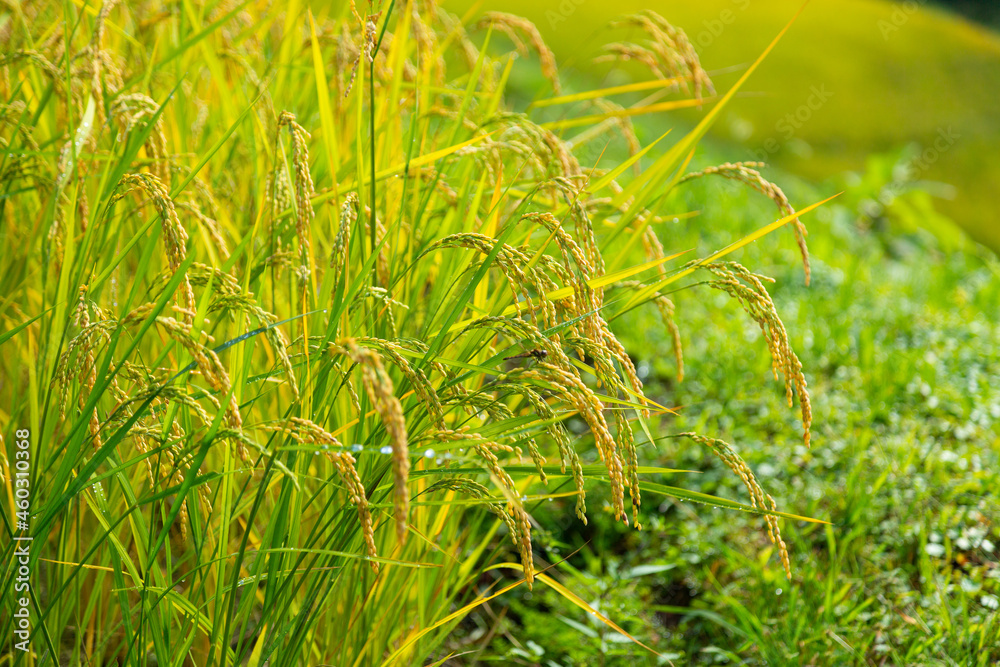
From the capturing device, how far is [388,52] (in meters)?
2.09

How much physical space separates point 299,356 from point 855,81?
986 centimetres

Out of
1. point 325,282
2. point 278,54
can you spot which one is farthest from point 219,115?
point 325,282

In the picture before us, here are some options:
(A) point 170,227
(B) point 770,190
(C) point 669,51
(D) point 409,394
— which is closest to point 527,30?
(C) point 669,51

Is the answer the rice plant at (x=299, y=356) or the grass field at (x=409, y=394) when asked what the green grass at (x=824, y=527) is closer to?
the grass field at (x=409, y=394)

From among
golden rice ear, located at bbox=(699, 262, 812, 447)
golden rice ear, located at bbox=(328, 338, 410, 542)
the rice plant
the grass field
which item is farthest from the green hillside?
golden rice ear, located at bbox=(328, 338, 410, 542)

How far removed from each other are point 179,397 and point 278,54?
1.51 metres

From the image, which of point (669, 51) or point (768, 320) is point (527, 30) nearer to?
point (669, 51)

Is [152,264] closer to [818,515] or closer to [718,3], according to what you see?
[818,515]

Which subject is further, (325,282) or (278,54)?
(278,54)

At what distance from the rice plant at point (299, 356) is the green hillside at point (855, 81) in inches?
252

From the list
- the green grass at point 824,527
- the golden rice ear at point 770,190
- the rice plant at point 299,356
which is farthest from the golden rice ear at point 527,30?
the green grass at point 824,527

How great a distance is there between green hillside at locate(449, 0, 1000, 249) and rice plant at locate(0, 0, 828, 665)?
6.40m

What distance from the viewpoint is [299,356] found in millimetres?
1230

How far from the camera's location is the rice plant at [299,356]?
101cm
